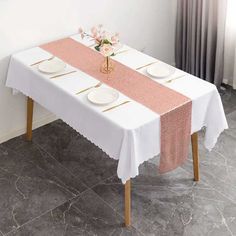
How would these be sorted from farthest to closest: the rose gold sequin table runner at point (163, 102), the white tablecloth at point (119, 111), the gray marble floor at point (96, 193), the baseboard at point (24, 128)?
1. the baseboard at point (24, 128)
2. the gray marble floor at point (96, 193)
3. the rose gold sequin table runner at point (163, 102)
4. the white tablecloth at point (119, 111)

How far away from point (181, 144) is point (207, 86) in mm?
347

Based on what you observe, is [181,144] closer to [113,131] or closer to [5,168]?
[113,131]

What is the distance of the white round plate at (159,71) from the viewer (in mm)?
2779

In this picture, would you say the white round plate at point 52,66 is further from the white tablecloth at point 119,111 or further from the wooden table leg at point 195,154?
the wooden table leg at point 195,154

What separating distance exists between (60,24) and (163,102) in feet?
3.49

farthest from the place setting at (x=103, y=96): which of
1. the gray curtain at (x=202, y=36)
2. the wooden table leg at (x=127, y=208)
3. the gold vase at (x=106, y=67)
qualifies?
the gray curtain at (x=202, y=36)

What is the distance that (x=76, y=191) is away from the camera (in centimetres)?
293

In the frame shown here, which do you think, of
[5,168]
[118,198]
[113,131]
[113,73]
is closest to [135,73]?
[113,73]

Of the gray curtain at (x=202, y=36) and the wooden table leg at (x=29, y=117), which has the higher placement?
the gray curtain at (x=202, y=36)

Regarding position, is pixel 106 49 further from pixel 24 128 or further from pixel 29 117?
pixel 24 128

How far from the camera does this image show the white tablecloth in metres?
2.42

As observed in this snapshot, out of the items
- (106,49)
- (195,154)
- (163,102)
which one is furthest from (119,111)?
(195,154)

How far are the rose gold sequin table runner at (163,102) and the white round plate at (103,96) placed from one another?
0.23 ft

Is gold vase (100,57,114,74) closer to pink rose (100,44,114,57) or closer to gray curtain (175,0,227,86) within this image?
pink rose (100,44,114,57)
